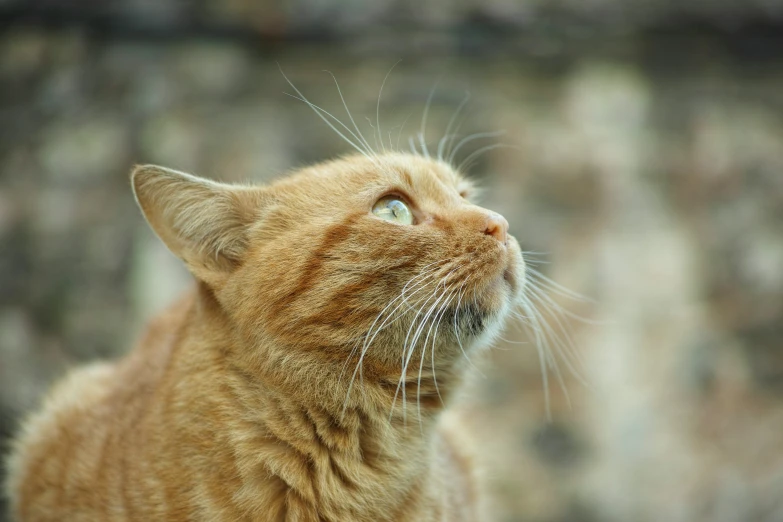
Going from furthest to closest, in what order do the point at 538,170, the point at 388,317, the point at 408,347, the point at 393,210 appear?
the point at 538,170, the point at 393,210, the point at 408,347, the point at 388,317

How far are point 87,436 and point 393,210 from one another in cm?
155

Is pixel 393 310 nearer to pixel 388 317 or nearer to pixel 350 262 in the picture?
pixel 388 317

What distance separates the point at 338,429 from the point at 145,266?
3000mm

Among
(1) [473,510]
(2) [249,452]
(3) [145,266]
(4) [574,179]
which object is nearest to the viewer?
(2) [249,452]

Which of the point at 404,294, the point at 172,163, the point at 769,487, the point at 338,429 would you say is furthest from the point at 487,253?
the point at 769,487

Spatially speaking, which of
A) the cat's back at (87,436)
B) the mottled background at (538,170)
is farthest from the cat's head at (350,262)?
the mottled background at (538,170)

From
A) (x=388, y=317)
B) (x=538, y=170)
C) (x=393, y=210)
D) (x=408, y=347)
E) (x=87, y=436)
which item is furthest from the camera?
(x=538, y=170)

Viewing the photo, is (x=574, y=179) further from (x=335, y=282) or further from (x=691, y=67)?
(x=335, y=282)

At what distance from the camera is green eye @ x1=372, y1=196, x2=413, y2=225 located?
256 centimetres

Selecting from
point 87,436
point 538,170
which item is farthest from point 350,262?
point 538,170

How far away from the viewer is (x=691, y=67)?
555 cm

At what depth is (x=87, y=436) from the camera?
298 centimetres

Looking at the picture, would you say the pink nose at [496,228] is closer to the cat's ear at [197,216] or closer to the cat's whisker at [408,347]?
the cat's whisker at [408,347]

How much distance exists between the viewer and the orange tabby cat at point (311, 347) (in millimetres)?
2369
